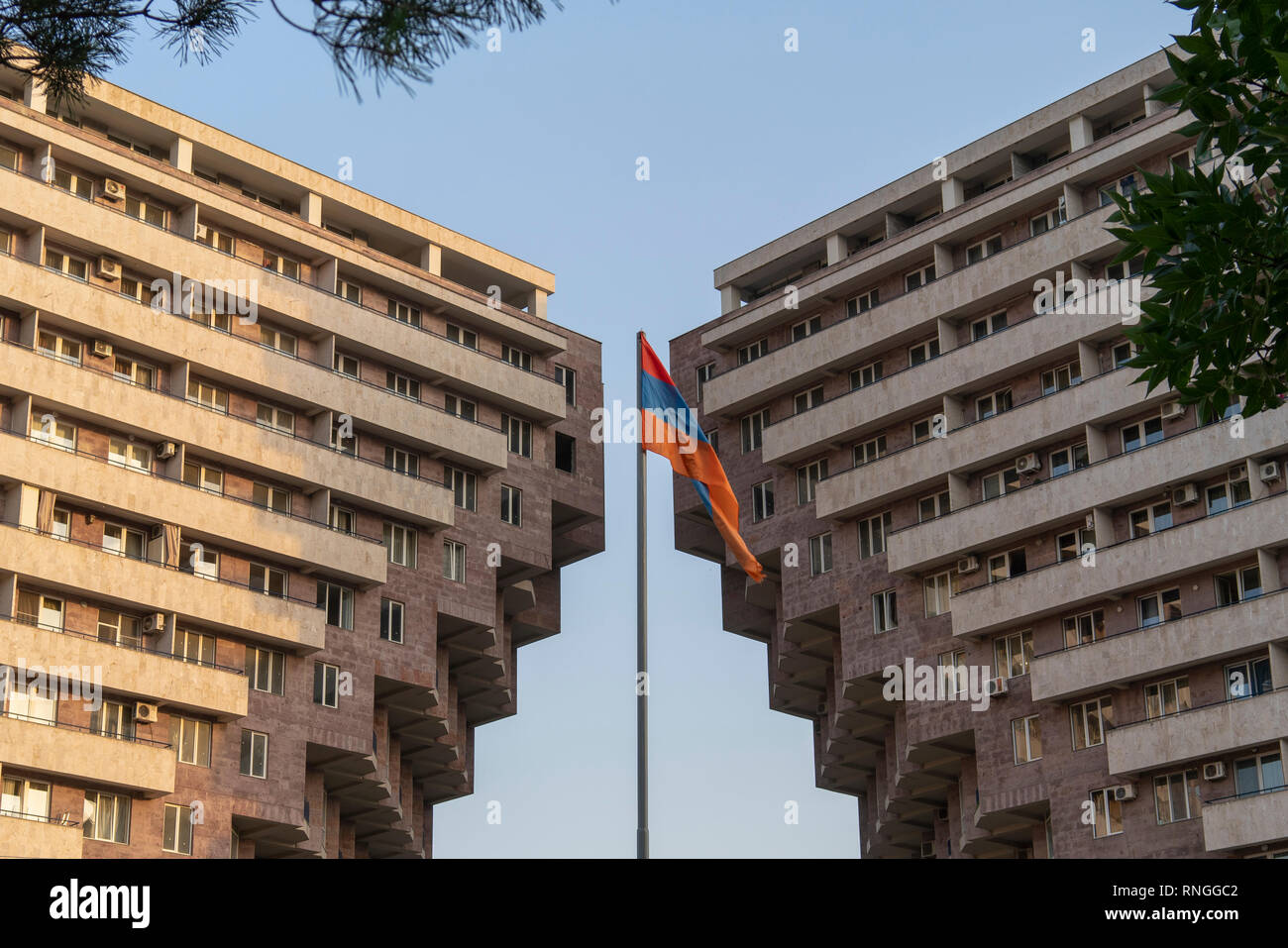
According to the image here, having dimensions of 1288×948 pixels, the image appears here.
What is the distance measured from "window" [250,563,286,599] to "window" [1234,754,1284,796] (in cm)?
2576

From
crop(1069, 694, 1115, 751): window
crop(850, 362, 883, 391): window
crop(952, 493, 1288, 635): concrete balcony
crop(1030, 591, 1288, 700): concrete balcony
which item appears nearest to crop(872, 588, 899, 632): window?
crop(952, 493, 1288, 635): concrete balcony

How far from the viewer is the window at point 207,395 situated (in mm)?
53594

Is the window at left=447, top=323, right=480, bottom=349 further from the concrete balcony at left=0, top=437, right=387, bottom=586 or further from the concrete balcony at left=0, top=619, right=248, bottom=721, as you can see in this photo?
the concrete balcony at left=0, top=619, right=248, bottom=721

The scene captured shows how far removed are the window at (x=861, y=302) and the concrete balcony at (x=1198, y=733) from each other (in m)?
16.9

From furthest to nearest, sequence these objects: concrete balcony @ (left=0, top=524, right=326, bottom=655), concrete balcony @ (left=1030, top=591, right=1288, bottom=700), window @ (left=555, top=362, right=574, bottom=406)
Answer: window @ (left=555, top=362, right=574, bottom=406), concrete balcony @ (left=0, top=524, right=326, bottom=655), concrete balcony @ (left=1030, top=591, right=1288, bottom=700)

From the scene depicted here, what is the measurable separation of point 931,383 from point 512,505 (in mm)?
13632

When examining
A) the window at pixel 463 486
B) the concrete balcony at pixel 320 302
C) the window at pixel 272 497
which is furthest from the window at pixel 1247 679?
the window at pixel 272 497

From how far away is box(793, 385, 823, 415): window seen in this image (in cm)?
6112

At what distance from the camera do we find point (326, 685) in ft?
175

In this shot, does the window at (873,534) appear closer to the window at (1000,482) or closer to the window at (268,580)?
the window at (1000,482)

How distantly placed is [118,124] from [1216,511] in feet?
105

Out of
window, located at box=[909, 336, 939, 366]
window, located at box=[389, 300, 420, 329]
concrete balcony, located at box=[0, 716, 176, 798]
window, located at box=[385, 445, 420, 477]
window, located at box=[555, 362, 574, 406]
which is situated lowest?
concrete balcony, located at box=[0, 716, 176, 798]

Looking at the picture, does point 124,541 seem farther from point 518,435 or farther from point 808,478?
point 808,478
